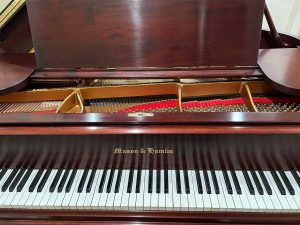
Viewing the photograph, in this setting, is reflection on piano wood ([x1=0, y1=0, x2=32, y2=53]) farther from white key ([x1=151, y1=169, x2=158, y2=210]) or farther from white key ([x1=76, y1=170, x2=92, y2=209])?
white key ([x1=151, y1=169, x2=158, y2=210])

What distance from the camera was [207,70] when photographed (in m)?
1.90

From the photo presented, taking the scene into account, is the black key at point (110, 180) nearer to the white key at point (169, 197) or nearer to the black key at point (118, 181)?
the black key at point (118, 181)

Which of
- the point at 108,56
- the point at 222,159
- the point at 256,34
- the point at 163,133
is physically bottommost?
the point at 222,159

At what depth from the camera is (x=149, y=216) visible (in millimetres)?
1614

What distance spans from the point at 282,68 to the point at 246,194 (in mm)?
939

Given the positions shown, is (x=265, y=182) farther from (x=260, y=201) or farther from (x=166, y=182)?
(x=166, y=182)

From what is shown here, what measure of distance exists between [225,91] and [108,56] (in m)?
0.88

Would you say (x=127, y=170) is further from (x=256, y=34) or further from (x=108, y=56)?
(x=256, y=34)

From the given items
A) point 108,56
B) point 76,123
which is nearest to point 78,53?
point 108,56

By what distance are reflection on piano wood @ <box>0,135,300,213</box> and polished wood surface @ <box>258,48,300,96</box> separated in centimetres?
41

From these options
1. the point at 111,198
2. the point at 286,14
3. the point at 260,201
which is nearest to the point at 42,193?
the point at 111,198

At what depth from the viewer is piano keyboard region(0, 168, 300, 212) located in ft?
5.03

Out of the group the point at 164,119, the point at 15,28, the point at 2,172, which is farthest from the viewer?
the point at 15,28

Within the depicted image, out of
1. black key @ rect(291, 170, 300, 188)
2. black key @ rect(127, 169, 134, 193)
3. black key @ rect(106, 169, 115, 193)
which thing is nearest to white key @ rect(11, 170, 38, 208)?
black key @ rect(106, 169, 115, 193)
